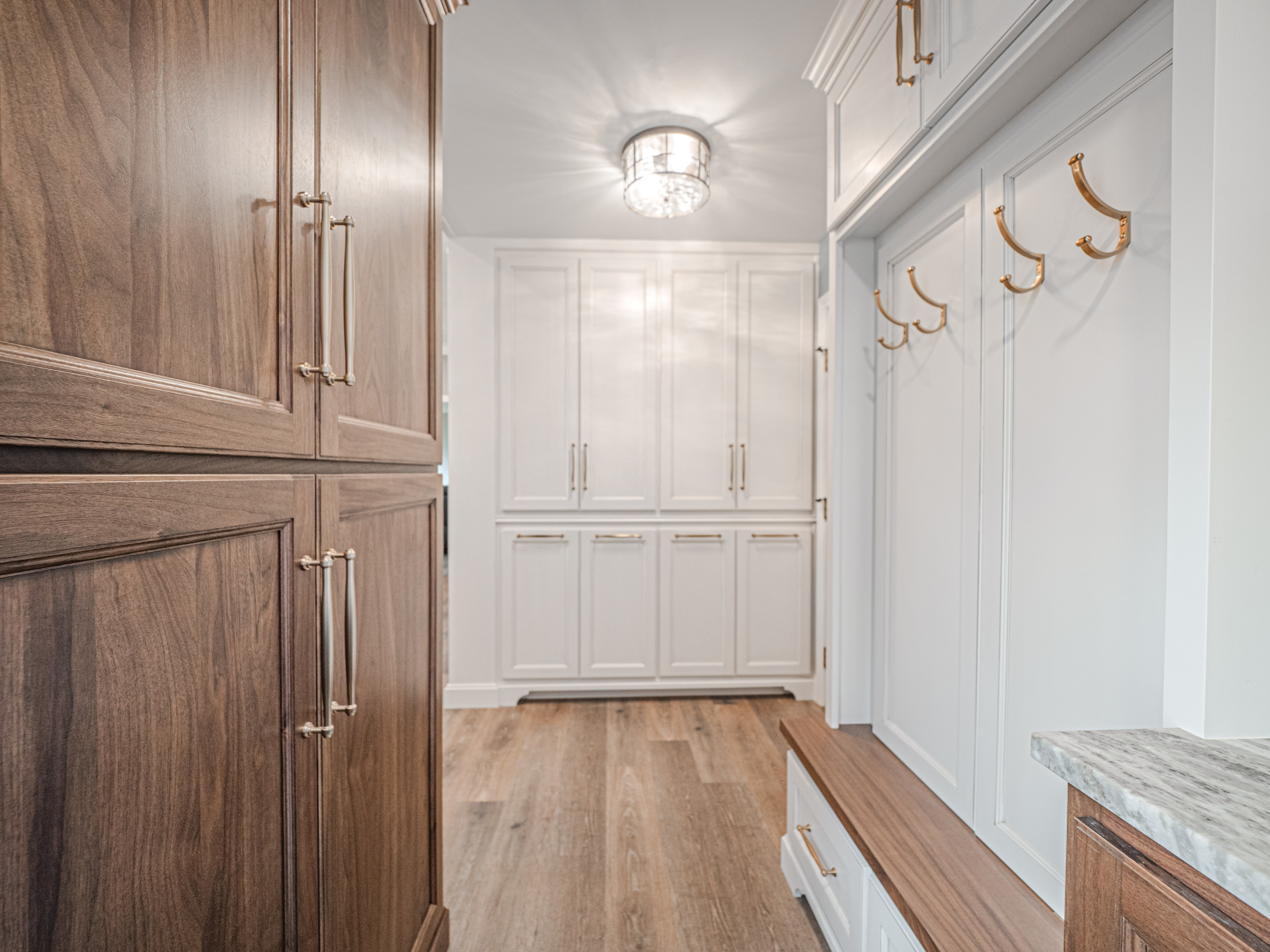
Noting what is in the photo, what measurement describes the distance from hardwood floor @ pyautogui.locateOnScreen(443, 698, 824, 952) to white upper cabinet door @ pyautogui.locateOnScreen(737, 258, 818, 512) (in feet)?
3.75

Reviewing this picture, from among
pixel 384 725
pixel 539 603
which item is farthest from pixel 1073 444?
pixel 539 603

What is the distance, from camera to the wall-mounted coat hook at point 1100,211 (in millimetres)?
859

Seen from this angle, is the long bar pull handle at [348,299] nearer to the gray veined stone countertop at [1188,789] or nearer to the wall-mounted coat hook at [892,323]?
the gray veined stone countertop at [1188,789]

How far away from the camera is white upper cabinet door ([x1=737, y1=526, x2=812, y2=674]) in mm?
3248

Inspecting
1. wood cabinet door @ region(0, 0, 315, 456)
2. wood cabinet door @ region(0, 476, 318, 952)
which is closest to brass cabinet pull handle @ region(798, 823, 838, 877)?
wood cabinet door @ region(0, 476, 318, 952)

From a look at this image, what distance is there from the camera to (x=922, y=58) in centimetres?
121

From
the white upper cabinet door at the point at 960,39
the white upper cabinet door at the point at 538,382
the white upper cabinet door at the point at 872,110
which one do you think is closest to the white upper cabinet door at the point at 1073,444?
the white upper cabinet door at the point at 960,39

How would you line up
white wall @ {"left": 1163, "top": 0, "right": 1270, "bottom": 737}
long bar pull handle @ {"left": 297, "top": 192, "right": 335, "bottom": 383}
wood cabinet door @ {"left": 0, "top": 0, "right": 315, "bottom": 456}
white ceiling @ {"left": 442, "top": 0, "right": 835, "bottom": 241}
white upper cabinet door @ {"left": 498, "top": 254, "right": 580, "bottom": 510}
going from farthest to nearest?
white upper cabinet door @ {"left": 498, "top": 254, "right": 580, "bottom": 510} → white ceiling @ {"left": 442, "top": 0, "right": 835, "bottom": 241} → long bar pull handle @ {"left": 297, "top": 192, "right": 335, "bottom": 383} → white wall @ {"left": 1163, "top": 0, "right": 1270, "bottom": 737} → wood cabinet door @ {"left": 0, "top": 0, "right": 315, "bottom": 456}

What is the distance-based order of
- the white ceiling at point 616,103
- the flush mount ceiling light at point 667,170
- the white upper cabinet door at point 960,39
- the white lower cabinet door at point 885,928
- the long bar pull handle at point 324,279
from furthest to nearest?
the flush mount ceiling light at point 667,170 < the white ceiling at point 616,103 < the white lower cabinet door at point 885,928 < the white upper cabinet door at point 960,39 < the long bar pull handle at point 324,279

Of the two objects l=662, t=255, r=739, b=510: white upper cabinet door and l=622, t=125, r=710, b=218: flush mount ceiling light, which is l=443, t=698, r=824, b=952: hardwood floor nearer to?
l=662, t=255, r=739, b=510: white upper cabinet door

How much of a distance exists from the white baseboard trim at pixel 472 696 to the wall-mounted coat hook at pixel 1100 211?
9.67ft

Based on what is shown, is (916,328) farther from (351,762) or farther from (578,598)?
(578,598)

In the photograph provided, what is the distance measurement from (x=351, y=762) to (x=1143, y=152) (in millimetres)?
1438

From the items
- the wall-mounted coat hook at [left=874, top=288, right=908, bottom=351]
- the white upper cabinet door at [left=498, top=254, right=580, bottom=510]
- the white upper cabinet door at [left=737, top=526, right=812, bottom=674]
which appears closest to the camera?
the wall-mounted coat hook at [left=874, top=288, right=908, bottom=351]
